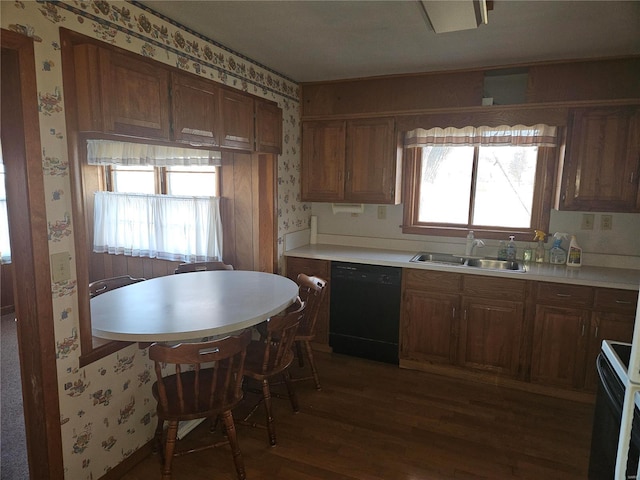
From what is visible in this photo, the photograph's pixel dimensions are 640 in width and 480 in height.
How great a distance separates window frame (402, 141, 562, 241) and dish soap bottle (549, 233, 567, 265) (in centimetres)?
12

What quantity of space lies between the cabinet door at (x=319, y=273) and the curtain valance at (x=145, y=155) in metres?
1.13

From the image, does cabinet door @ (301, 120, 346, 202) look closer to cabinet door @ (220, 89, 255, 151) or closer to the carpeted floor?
cabinet door @ (220, 89, 255, 151)

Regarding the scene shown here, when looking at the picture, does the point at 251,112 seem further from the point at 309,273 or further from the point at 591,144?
the point at 591,144

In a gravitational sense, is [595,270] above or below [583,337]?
above

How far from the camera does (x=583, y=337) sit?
2.79m

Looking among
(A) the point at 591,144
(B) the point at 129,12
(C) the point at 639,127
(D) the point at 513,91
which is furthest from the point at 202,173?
(C) the point at 639,127

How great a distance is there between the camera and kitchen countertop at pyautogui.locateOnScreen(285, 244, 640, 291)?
2.73m

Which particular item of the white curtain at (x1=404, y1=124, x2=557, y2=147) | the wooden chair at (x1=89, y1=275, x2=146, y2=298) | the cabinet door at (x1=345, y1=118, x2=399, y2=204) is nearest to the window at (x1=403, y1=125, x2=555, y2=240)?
the white curtain at (x1=404, y1=124, x2=557, y2=147)

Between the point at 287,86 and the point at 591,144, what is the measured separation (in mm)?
2405

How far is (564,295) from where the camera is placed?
9.20ft

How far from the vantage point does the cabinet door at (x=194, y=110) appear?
7.55ft

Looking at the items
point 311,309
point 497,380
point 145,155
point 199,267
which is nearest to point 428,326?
point 497,380

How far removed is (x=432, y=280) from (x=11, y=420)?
2990mm

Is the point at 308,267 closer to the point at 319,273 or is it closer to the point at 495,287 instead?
the point at 319,273
